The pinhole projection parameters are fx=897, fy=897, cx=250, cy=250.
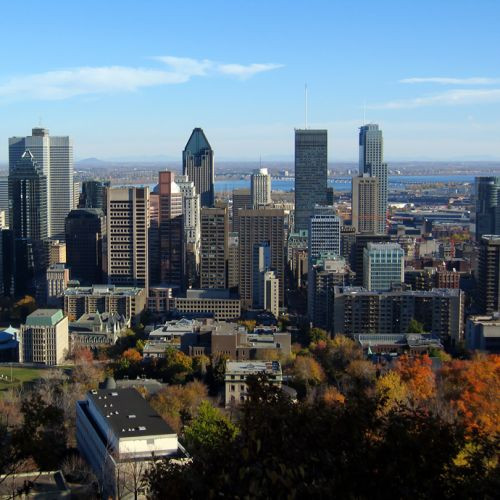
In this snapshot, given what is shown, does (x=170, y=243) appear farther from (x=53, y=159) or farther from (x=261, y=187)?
(x=261, y=187)

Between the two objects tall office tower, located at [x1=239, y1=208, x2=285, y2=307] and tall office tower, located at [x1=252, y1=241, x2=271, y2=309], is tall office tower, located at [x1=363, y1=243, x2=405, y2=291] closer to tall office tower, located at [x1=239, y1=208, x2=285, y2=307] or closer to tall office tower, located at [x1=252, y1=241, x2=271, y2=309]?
tall office tower, located at [x1=252, y1=241, x2=271, y2=309]

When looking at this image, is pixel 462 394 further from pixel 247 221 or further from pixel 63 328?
pixel 247 221

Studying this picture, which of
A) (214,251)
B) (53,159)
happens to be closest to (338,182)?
(53,159)

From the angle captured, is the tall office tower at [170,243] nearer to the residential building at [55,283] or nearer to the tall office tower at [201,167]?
the residential building at [55,283]

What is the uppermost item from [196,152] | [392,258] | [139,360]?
[196,152]

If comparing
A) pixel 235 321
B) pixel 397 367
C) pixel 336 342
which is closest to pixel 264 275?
pixel 235 321

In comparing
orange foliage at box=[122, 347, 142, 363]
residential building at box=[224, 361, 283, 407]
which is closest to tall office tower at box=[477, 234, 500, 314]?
residential building at box=[224, 361, 283, 407]
